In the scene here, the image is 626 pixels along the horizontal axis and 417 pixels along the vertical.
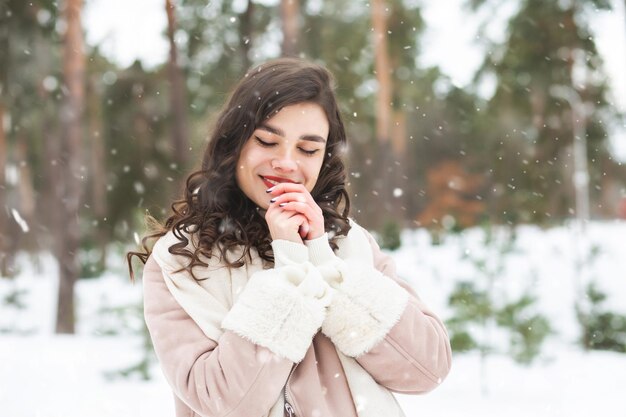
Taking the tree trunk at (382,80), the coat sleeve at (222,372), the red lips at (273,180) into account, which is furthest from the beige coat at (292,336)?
the tree trunk at (382,80)

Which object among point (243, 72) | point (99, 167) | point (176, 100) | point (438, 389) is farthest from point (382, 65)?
point (99, 167)

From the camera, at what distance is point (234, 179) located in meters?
2.13

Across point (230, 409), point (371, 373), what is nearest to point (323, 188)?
point (371, 373)

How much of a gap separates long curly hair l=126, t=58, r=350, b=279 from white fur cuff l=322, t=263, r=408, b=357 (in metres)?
0.28

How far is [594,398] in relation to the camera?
624cm

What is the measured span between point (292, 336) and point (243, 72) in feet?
32.2

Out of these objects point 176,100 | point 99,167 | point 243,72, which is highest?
point 243,72

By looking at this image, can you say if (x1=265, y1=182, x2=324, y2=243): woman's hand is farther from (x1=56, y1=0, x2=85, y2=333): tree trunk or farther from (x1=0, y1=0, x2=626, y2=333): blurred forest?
(x1=56, y1=0, x2=85, y2=333): tree trunk

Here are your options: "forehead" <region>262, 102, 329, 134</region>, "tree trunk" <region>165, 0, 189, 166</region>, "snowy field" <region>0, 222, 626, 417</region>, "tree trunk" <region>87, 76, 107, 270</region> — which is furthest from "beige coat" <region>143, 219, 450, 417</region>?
"tree trunk" <region>87, 76, 107, 270</region>

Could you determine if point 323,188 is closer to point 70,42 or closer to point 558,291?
point 70,42

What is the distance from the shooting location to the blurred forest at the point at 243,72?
10.8 metres

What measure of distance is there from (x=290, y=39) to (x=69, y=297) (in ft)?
17.6

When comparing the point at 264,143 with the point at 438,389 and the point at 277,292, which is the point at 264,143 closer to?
the point at 277,292

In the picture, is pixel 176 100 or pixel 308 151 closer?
pixel 308 151
